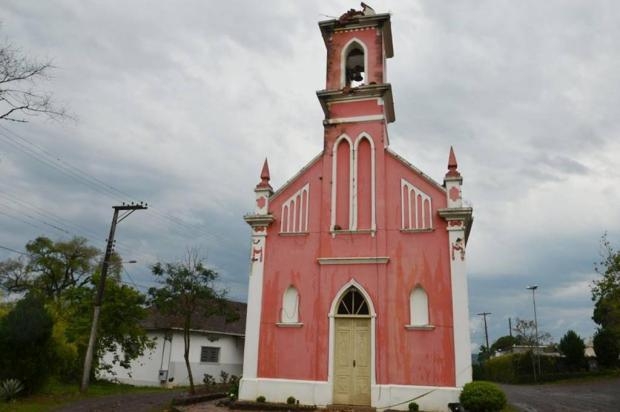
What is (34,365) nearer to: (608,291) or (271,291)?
(271,291)

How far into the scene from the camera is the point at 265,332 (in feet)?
55.1

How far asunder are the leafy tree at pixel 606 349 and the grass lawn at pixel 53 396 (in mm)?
37797

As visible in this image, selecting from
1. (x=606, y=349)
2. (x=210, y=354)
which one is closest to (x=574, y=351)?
(x=606, y=349)

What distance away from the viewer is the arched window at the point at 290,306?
16.8m

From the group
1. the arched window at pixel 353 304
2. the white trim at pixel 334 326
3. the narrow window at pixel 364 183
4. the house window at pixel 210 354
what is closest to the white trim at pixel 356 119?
the narrow window at pixel 364 183

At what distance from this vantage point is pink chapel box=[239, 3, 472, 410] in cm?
1539

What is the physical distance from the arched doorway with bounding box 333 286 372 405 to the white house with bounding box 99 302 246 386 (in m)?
13.7

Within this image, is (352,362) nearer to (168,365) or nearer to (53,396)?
(53,396)

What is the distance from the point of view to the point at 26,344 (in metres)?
19.1

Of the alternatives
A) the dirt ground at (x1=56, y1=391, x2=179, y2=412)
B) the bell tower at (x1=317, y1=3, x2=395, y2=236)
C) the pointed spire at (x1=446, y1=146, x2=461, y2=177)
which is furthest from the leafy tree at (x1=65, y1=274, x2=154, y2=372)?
the pointed spire at (x1=446, y1=146, x2=461, y2=177)

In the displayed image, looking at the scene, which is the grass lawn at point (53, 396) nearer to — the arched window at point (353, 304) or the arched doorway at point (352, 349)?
the arched doorway at point (352, 349)

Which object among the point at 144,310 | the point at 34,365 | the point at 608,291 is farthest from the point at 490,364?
the point at 34,365

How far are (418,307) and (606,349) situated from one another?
33966mm

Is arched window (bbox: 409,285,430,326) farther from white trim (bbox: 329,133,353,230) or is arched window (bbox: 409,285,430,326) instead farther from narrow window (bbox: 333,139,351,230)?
white trim (bbox: 329,133,353,230)
